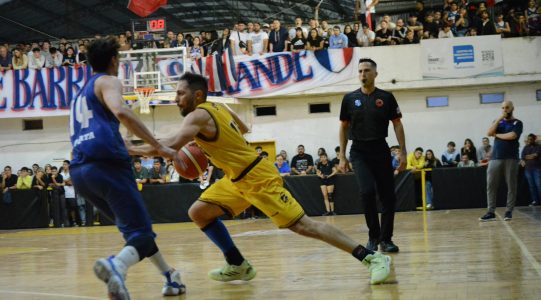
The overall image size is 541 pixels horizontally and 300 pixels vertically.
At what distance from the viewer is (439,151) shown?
931 inches

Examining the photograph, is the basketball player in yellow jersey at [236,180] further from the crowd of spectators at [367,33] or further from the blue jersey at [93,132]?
the crowd of spectators at [367,33]

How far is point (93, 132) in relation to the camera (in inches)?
200

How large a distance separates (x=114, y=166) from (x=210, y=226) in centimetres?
154

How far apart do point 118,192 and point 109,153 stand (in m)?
0.28

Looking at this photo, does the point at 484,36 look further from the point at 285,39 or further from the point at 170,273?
the point at 170,273

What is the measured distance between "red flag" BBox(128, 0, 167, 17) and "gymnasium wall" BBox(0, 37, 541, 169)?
3.27 m

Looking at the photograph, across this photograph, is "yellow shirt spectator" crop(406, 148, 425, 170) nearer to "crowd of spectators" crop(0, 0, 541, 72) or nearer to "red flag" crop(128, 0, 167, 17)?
"crowd of spectators" crop(0, 0, 541, 72)

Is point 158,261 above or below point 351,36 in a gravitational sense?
below

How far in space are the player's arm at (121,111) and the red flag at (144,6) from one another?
19009 millimetres

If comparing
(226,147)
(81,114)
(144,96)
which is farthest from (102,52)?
(144,96)

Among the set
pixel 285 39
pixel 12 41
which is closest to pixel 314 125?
pixel 285 39

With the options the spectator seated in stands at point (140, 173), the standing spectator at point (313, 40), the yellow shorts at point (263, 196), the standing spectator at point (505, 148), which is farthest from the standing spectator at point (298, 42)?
the yellow shorts at point (263, 196)

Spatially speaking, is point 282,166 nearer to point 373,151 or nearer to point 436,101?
point 436,101

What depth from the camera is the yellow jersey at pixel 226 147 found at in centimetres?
583
